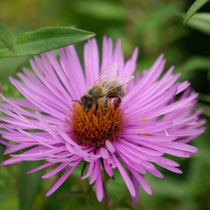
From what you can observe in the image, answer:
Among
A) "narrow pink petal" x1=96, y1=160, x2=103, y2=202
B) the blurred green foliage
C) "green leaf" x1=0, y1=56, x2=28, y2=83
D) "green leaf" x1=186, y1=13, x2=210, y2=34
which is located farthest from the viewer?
"green leaf" x1=0, y1=56, x2=28, y2=83

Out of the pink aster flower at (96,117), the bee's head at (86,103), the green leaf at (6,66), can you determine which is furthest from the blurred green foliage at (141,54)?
the bee's head at (86,103)

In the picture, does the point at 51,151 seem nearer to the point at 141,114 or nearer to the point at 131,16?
the point at 141,114

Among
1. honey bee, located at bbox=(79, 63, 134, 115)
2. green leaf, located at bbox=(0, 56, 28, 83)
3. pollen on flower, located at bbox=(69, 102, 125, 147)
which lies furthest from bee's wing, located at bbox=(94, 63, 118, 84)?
green leaf, located at bbox=(0, 56, 28, 83)

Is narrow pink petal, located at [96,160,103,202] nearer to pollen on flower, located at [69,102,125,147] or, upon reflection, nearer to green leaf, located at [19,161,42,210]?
pollen on flower, located at [69,102,125,147]

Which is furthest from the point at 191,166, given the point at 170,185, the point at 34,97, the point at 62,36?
the point at 62,36

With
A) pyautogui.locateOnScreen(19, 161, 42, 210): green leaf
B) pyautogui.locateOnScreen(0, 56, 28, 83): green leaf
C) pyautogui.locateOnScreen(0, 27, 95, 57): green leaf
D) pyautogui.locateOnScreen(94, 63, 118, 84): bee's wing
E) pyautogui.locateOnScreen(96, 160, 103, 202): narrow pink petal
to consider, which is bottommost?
pyautogui.locateOnScreen(96, 160, 103, 202): narrow pink petal

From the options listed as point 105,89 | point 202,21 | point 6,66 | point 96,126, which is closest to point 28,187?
point 96,126

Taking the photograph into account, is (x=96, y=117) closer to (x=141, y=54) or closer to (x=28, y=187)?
Result: (x=28, y=187)
